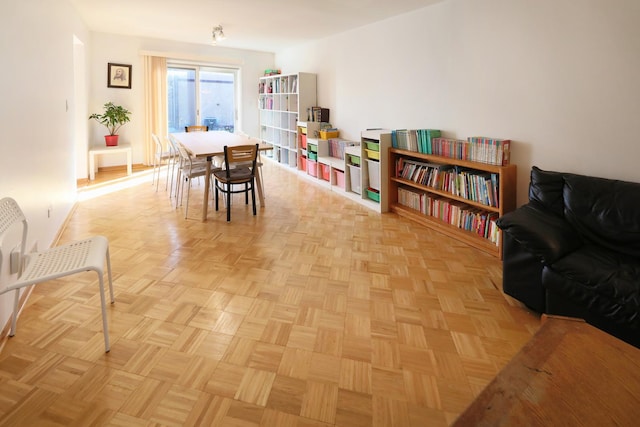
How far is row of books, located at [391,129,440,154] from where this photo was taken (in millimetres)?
4102

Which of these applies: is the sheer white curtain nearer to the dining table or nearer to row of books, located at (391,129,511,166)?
the dining table

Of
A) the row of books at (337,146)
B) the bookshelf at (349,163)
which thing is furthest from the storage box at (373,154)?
the row of books at (337,146)

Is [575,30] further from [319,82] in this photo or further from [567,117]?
[319,82]

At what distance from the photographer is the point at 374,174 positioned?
15.8 ft

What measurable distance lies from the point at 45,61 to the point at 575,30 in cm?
437

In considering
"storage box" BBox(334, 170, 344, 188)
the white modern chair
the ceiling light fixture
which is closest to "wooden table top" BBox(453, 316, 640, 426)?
the white modern chair

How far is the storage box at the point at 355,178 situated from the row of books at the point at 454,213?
0.71 m

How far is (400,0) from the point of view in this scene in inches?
160

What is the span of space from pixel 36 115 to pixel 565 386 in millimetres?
3694

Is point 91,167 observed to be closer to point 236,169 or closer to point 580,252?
point 236,169

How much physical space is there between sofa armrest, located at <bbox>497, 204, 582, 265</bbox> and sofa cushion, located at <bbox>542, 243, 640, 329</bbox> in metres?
0.06

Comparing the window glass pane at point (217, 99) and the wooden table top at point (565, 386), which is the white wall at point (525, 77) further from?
the window glass pane at point (217, 99)

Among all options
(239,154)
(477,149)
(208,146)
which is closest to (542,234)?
(477,149)

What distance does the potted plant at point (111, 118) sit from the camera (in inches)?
257
